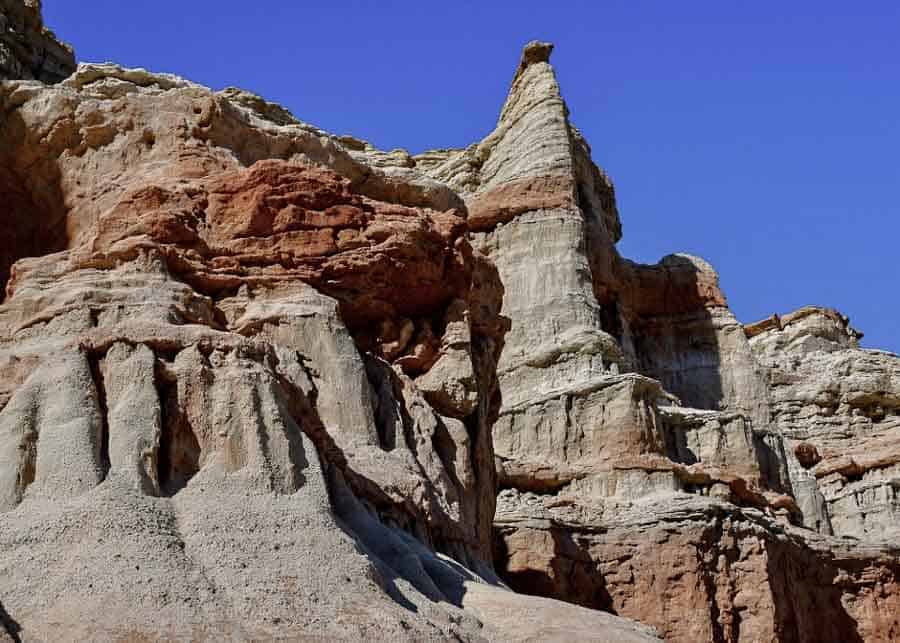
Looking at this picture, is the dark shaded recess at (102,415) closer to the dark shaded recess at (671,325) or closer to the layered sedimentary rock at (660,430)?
the layered sedimentary rock at (660,430)

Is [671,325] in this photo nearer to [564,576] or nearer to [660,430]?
[660,430]

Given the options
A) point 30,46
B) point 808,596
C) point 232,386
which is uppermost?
point 30,46

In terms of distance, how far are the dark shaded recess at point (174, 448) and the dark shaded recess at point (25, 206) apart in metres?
10.4

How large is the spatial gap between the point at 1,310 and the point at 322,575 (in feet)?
27.0

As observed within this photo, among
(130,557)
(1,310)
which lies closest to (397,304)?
(1,310)

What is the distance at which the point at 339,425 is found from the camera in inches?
919

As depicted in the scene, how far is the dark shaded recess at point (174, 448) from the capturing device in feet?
58.4

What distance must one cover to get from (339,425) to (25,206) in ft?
33.9

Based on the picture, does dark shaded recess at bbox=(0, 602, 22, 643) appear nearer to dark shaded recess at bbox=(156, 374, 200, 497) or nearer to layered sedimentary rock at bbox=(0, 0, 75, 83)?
dark shaded recess at bbox=(156, 374, 200, 497)

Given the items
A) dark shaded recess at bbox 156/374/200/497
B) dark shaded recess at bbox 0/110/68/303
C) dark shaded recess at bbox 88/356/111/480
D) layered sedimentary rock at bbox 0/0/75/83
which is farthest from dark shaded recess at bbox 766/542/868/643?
layered sedimentary rock at bbox 0/0/75/83

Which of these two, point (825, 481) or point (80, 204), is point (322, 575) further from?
point (825, 481)

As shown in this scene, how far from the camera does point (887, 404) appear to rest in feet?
190

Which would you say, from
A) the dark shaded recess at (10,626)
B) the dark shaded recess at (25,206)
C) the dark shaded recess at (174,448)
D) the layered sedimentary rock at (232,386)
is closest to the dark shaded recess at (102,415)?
the layered sedimentary rock at (232,386)

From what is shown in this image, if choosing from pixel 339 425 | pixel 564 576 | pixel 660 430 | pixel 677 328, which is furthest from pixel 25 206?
pixel 677 328
